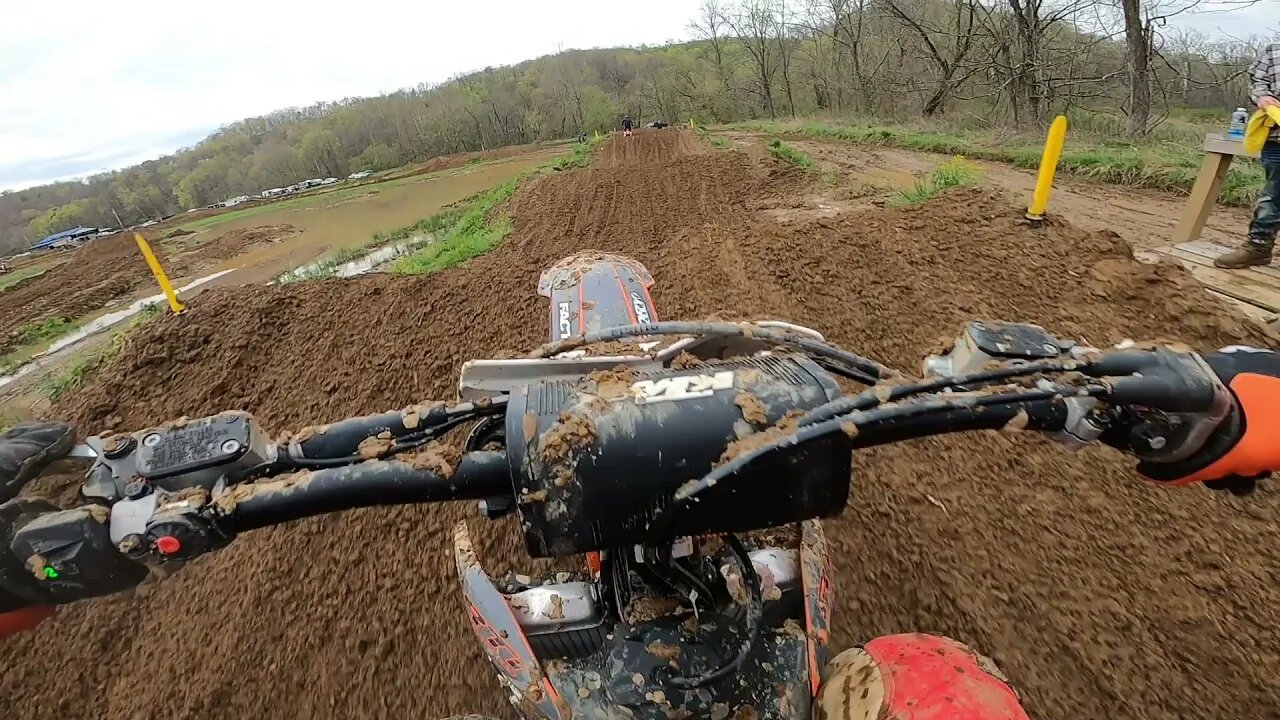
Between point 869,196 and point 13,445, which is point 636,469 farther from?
point 869,196

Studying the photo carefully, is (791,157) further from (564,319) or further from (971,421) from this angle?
(971,421)

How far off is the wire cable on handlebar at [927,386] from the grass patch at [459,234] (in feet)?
26.8

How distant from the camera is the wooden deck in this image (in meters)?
4.36

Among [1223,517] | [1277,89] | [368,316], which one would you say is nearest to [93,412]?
[368,316]

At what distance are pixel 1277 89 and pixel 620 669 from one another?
242 inches

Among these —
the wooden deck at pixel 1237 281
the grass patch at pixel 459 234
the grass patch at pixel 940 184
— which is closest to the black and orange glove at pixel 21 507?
the wooden deck at pixel 1237 281

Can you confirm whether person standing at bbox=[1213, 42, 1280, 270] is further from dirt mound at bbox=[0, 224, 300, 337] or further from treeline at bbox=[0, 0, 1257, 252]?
dirt mound at bbox=[0, 224, 300, 337]

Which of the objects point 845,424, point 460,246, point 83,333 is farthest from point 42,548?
point 83,333

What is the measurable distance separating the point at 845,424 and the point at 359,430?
0.92 meters

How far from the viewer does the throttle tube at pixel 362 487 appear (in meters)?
1.10

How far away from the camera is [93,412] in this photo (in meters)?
5.72

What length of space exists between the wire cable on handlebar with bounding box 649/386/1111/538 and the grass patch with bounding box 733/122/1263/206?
9350mm

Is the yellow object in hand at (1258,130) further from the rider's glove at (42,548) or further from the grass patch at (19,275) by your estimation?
the grass patch at (19,275)

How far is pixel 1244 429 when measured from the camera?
0.96m
